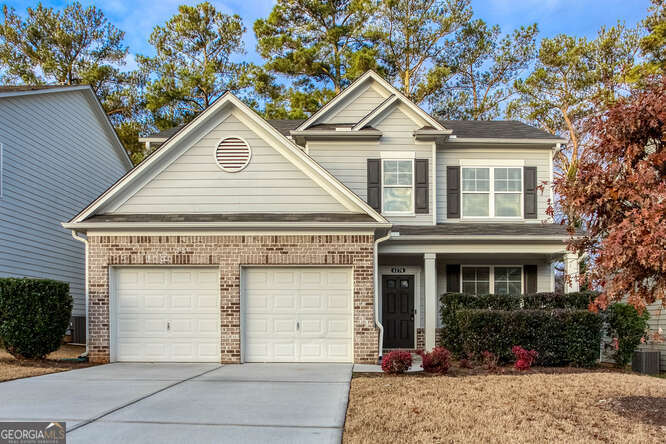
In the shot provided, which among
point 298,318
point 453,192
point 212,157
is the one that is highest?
point 212,157

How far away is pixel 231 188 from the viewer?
12109 millimetres

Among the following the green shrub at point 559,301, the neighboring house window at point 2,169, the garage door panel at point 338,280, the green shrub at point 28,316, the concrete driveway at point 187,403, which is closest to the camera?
the concrete driveway at point 187,403

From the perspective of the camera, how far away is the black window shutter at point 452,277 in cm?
1559

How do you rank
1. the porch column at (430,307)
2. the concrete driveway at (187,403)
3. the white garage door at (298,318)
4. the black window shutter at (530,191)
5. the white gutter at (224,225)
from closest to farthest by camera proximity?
the concrete driveway at (187,403) < the white gutter at (224,225) < the white garage door at (298,318) < the porch column at (430,307) < the black window shutter at (530,191)

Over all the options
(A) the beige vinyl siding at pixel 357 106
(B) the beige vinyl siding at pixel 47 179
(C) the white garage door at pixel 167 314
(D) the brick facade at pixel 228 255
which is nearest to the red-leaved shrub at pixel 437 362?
(D) the brick facade at pixel 228 255

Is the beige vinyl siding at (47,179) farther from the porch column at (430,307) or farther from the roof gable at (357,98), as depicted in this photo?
the porch column at (430,307)

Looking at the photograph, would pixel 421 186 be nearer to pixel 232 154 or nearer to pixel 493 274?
pixel 493 274

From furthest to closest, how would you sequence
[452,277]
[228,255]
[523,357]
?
[452,277] < [228,255] < [523,357]

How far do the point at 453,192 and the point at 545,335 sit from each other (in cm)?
494

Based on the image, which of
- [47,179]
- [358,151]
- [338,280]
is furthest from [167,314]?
[47,179]

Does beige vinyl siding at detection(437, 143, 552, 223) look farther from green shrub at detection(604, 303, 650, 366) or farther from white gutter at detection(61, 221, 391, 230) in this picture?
white gutter at detection(61, 221, 391, 230)

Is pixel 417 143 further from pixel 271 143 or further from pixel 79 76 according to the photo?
pixel 79 76

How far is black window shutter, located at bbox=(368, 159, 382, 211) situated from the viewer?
14695mm

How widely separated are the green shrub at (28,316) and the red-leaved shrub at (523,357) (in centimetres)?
920
